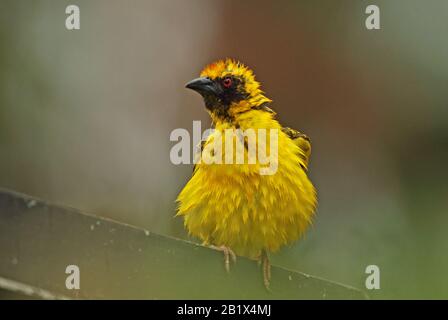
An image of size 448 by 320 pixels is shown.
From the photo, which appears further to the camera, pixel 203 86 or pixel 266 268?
pixel 203 86

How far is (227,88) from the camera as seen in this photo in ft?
15.3

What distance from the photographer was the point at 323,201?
555 centimetres

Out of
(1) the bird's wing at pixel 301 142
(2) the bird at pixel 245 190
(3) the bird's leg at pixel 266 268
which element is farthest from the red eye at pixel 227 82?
(3) the bird's leg at pixel 266 268

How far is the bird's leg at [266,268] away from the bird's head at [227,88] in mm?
861

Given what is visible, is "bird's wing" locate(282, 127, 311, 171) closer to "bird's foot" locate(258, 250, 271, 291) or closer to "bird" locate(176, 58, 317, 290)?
"bird" locate(176, 58, 317, 290)

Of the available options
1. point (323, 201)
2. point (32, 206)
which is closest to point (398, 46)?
point (323, 201)

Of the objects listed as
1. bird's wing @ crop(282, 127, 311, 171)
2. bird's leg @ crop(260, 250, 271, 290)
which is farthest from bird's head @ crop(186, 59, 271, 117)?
bird's leg @ crop(260, 250, 271, 290)

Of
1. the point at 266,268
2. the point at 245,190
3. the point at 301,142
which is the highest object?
the point at 301,142

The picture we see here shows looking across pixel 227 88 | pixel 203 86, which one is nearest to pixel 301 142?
pixel 227 88

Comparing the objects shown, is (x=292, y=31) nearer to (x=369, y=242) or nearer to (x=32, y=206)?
(x=369, y=242)

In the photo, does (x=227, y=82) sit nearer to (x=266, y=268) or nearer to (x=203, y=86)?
(x=203, y=86)
